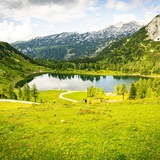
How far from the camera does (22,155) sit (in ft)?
55.0

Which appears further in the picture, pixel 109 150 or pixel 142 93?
pixel 142 93

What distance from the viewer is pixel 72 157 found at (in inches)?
641

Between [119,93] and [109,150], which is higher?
[109,150]

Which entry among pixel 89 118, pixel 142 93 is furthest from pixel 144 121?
pixel 142 93

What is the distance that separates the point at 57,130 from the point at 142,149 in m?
10.1

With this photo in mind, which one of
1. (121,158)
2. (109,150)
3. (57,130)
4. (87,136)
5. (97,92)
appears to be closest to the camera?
(121,158)

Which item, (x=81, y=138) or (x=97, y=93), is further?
(x=97, y=93)

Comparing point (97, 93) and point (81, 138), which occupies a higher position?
point (81, 138)

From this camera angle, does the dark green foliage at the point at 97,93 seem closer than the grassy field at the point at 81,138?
No

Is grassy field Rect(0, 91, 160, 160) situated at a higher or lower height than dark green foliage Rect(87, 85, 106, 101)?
higher

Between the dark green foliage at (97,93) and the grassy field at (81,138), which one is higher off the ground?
the grassy field at (81,138)

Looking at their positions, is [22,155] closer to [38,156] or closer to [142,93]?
[38,156]

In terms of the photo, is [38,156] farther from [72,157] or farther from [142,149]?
[142,149]

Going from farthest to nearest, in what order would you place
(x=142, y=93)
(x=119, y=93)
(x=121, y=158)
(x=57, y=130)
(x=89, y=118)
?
(x=119, y=93), (x=142, y=93), (x=89, y=118), (x=57, y=130), (x=121, y=158)
